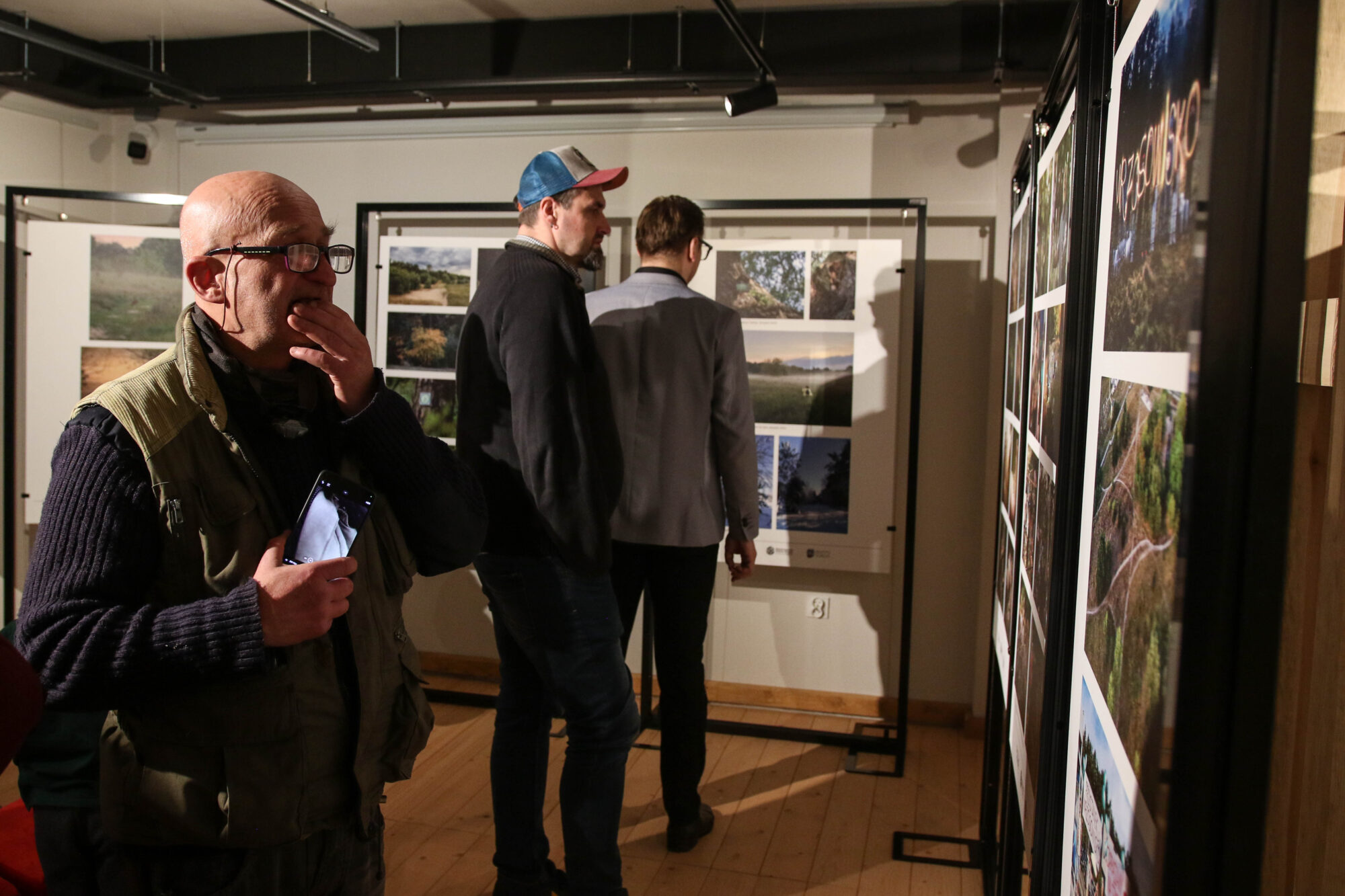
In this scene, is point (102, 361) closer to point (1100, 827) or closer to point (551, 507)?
point (551, 507)

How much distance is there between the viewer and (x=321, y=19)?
11.5ft

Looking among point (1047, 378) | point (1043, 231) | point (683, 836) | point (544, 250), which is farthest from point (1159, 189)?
point (683, 836)

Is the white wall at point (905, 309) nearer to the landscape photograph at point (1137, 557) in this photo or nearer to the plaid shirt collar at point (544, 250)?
the plaid shirt collar at point (544, 250)

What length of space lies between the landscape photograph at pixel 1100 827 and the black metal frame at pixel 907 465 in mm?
2465

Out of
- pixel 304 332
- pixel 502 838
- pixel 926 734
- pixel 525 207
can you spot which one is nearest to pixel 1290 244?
pixel 304 332

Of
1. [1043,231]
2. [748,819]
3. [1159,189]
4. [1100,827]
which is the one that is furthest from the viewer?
[748,819]

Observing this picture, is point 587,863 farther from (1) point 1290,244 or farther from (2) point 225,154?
(2) point 225,154

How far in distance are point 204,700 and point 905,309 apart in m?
3.39

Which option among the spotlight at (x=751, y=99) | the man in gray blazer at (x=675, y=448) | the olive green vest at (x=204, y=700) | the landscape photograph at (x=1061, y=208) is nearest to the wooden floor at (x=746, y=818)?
the man in gray blazer at (x=675, y=448)

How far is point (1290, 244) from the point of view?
0.61m

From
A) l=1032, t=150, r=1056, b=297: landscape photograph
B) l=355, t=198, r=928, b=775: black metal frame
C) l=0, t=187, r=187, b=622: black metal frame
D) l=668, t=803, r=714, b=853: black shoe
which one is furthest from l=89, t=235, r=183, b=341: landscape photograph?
l=1032, t=150, r=1056, b=297: landscape photograph

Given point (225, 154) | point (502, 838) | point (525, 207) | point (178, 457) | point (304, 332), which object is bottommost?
point (502, 838)

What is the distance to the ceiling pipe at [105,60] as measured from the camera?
138 inches

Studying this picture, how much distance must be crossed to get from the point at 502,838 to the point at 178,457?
62.8 inches
